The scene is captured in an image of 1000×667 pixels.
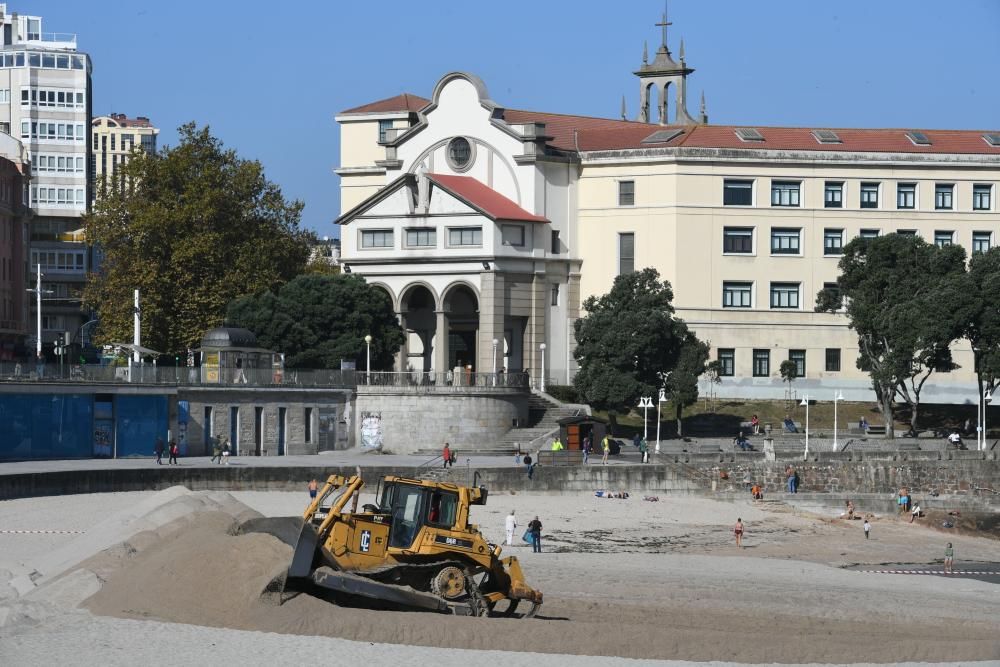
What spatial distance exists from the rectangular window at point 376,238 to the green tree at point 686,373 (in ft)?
58.9

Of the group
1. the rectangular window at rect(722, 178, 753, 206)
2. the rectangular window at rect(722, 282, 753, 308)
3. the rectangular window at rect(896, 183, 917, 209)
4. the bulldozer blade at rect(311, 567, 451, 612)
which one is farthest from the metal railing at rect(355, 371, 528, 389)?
the bulldozer blade at rect(311, 567, 451, 612)

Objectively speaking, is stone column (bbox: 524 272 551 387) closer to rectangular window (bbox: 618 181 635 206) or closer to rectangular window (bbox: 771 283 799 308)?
rectangular window (bbox: 618 181 635 206)

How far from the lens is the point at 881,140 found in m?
98.2

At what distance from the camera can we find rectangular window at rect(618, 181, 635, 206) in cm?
9619

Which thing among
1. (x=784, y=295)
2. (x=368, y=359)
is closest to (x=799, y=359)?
(x=784, y=295)

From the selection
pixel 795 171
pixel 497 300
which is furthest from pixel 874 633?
pixel 795 171

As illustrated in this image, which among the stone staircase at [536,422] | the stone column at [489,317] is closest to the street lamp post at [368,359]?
the stone staircase at [536,422]

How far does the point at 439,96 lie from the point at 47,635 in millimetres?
66419

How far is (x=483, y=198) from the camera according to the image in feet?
302

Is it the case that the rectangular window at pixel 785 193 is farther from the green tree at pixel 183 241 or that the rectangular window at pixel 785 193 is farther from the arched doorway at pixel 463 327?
the green tree at pixel 183 241

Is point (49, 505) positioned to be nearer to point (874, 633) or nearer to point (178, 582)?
point (178, 582)

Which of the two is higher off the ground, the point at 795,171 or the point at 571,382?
the point at 795,171

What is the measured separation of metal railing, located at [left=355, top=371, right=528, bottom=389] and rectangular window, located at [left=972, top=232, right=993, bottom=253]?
103 feet

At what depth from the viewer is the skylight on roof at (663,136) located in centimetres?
9736
